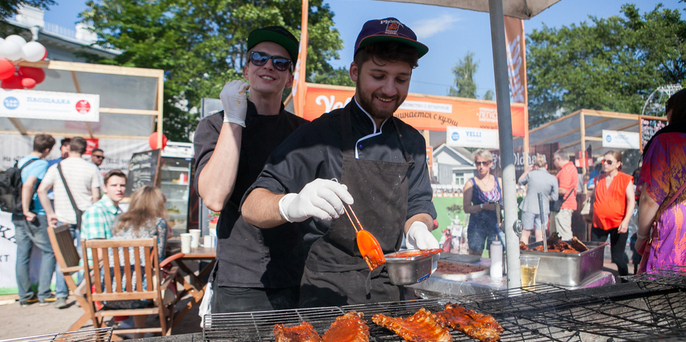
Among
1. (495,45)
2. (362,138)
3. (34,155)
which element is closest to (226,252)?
(362,138)

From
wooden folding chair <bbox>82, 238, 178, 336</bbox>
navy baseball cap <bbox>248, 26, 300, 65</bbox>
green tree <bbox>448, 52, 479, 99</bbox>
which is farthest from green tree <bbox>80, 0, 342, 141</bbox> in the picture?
navy baseball cap <bbox>248, 26, 300, 65</bbox>

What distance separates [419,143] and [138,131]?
6.87 metres

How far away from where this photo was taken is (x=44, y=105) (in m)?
5.91

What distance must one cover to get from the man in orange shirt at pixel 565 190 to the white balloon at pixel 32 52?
9.12 metres

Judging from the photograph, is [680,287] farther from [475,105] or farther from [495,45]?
[475,105]

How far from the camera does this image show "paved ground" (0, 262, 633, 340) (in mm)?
4305

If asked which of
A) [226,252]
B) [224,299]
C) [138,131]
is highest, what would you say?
[138,131]

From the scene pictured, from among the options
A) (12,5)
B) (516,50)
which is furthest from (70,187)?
(12,5)

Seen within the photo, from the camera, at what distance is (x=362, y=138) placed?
181 centimetres

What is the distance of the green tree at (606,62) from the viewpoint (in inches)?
606

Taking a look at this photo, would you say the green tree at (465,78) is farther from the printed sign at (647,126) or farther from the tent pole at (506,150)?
the tent pole at (506,150)

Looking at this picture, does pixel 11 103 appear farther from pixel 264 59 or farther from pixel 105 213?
pixel 264 59

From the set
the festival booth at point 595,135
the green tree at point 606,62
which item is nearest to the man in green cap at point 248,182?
the festival booth at point 595,135

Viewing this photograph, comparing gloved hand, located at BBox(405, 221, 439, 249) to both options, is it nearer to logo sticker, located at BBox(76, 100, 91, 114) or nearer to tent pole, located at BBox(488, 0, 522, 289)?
tent pole, located at BBox(488, 0, 522, 289)
